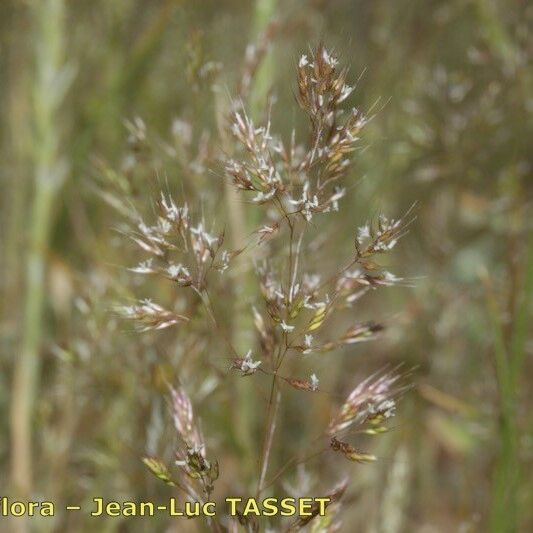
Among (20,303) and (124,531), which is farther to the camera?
(20,303)

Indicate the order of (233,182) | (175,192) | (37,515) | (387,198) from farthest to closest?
(175,192), (387,198), (37,515), (233,182)

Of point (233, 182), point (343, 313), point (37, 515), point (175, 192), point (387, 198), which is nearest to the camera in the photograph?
point (233, 182)

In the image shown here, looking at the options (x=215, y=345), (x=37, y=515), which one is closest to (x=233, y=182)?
(x=215, y=345)

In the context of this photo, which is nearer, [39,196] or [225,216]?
[39,196]

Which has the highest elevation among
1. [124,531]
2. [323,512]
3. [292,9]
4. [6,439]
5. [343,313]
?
[292,9]

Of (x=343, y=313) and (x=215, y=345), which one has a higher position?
(x=343, y=313)

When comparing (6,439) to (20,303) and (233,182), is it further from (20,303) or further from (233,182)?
(233,182)

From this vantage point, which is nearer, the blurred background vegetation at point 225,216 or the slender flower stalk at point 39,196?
the blurred background vegetation at point 225,216

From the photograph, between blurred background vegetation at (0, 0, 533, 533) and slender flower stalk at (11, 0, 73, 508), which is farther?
slender flower stalk at (11, 0, 73, 508)
